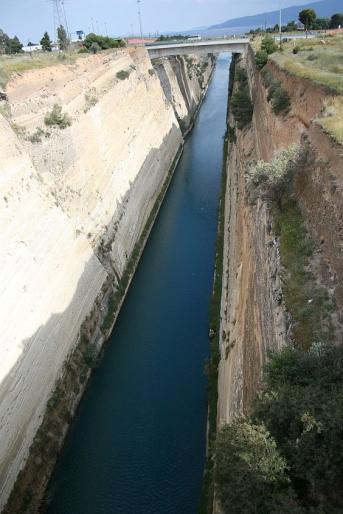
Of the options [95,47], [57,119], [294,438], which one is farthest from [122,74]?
[294,438]

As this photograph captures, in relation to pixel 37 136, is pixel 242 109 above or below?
below

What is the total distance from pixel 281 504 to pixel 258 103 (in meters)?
20.2

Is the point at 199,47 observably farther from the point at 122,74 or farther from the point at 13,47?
the point at 13,47

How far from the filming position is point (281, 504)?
17.7 ft

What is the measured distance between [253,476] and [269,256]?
18.0ft

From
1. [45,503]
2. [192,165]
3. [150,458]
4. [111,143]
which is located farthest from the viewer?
[192,165]

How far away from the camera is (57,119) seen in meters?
16.5

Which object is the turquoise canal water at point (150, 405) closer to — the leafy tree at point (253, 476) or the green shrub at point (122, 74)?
the leafy tree at point (253, 476)

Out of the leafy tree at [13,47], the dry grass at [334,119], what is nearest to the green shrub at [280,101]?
the dry grass at [334,119]

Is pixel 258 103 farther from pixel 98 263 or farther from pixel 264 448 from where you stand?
pixel 264 448

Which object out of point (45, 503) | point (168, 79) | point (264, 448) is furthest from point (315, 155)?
point (168, 79)

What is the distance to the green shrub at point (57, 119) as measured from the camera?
16.2 metres

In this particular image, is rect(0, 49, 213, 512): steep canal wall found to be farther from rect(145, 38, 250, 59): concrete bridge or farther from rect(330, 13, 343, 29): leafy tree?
rect(330, 13, 343, 29): leafy tree

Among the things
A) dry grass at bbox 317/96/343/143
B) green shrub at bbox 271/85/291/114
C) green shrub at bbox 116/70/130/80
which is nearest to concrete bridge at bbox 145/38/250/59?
green shrub at bbox 116/70/130/80
